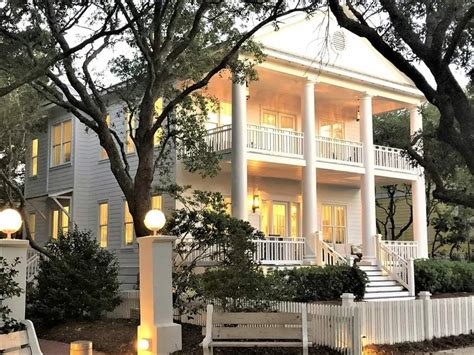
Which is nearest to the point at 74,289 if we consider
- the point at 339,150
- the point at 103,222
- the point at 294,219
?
the point at 103,222

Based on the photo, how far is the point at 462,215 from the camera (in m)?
30.5

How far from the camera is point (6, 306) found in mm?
9672

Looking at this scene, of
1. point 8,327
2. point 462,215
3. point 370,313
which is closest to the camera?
point 8,327

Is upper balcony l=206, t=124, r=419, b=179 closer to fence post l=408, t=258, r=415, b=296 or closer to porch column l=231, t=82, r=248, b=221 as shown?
porch column l=231, t=82, r=248, b=221

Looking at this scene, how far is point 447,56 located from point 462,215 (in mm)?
23526

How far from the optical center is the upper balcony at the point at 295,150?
1984 centimetres

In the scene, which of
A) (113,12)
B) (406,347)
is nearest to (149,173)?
(113,12)

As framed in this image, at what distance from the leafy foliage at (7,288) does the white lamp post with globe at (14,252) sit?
0.33ft

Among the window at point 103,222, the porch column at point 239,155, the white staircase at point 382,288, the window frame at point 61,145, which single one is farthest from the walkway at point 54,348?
the window frame at point 61,145

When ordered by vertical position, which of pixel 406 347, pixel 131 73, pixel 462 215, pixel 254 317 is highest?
pixel 131 73

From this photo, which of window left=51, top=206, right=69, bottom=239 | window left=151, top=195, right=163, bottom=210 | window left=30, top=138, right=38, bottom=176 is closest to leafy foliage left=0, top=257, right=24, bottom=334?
window left=151, top=195, right=163, bottom=210

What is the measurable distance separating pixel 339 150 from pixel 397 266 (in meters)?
4.62

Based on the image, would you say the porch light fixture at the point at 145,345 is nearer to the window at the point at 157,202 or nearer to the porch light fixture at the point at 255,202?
the window at the point at 157,202

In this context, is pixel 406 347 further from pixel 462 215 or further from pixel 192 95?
pixel 462 215
